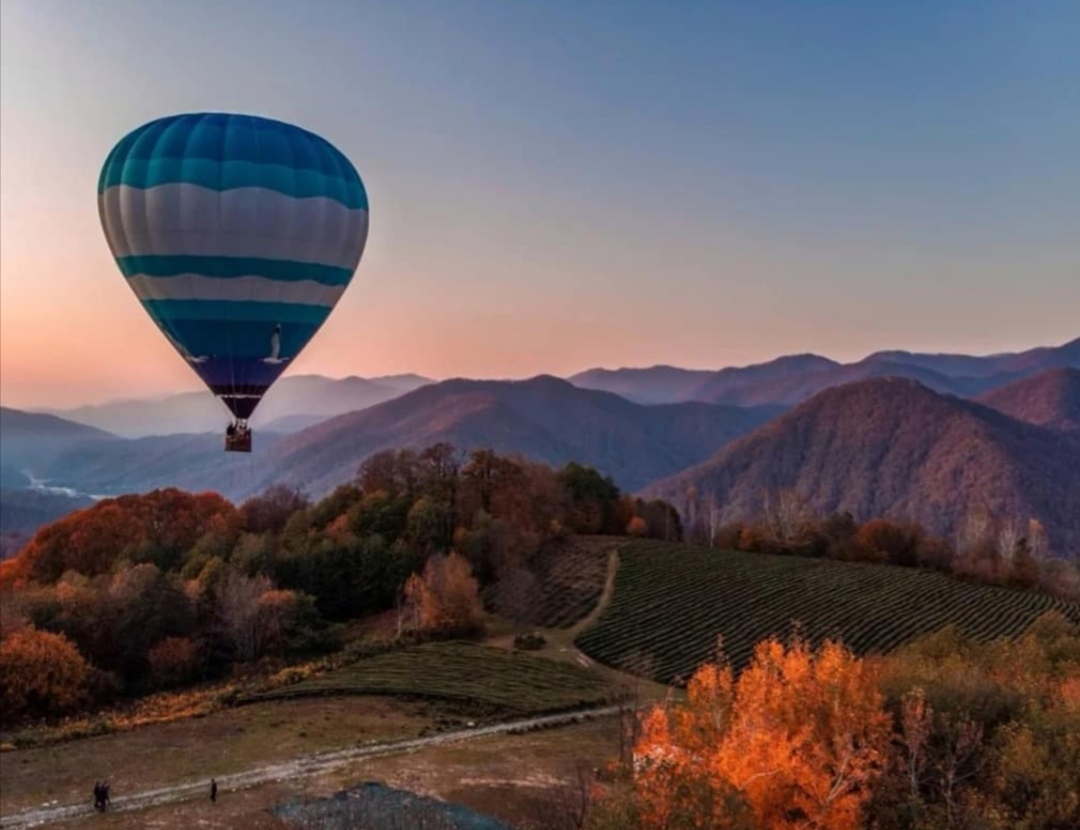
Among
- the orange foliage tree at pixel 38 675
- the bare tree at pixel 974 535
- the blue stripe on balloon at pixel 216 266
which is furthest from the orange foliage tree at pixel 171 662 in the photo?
the bare tree at pixel 974 535

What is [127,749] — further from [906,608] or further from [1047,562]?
[1047,562]

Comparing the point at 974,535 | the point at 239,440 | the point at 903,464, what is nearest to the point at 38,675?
the point at 239,440

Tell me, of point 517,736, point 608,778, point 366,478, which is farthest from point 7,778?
point 366,478

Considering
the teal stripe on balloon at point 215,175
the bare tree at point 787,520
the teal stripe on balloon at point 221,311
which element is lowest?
the bare tree at point 787,520

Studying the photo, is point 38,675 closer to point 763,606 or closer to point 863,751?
point 863,751

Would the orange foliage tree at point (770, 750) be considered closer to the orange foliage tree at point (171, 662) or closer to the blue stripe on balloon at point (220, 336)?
the blue stripe on balloon at point (220, 336)

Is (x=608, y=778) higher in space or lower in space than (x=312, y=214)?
lower
